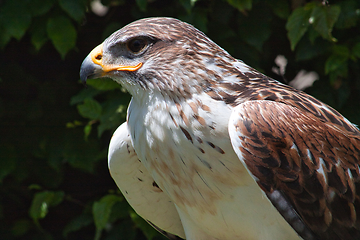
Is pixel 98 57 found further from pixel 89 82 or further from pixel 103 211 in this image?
pixel 103 211

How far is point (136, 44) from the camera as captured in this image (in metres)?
1.72

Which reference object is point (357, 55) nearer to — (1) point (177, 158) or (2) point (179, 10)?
(2) point (179, 10)

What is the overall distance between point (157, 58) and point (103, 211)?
57.3 inches

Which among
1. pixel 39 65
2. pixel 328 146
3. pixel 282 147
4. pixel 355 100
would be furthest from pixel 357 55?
pixel 39 65

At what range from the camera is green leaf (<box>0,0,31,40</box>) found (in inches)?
104

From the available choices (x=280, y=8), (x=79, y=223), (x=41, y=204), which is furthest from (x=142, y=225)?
(x=280, y=8)

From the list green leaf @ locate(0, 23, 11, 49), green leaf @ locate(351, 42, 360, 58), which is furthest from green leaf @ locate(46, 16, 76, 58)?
green leaf @ locate(351, 42, 360, 58)

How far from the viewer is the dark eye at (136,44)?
1.71m

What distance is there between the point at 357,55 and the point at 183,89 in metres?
1.43

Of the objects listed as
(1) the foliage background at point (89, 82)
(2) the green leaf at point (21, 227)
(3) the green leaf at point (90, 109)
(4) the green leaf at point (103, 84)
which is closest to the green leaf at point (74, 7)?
(1) the foliage background at point (89, 82)

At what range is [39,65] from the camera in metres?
3.30

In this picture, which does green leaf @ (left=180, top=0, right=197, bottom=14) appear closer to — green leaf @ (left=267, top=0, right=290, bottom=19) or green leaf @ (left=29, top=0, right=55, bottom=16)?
green leaf @ (left=267, top=0, right=290, bottom=19)

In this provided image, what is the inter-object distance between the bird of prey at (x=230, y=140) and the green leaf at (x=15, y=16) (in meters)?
1.12

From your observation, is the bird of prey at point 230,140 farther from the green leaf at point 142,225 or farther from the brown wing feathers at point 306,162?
the green leaf at point 142,225
